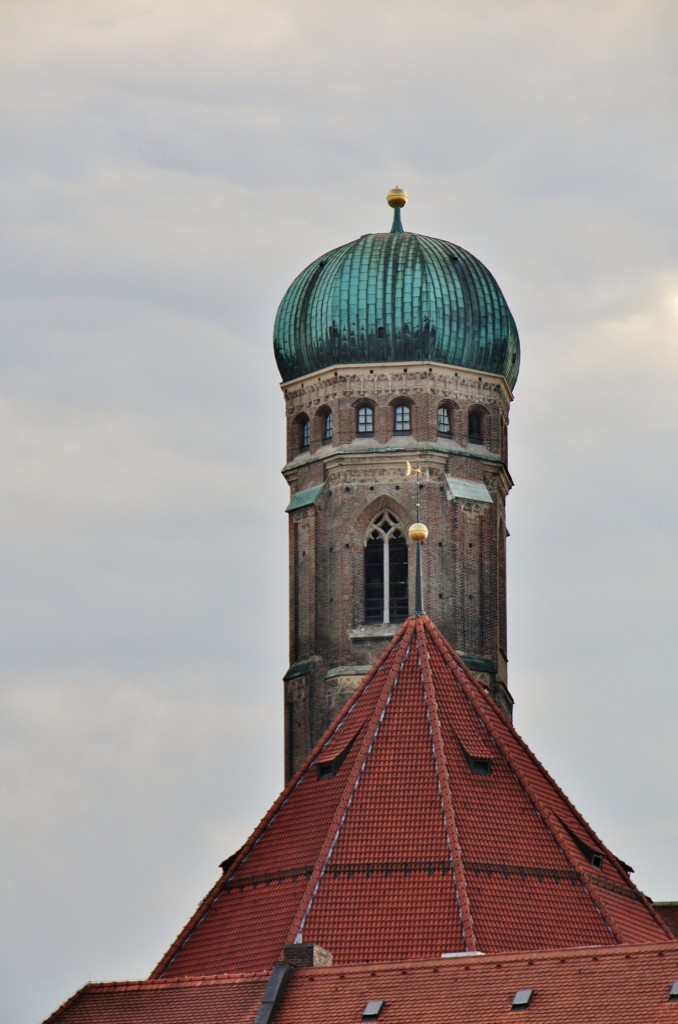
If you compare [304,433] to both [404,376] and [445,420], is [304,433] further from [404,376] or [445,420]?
[445,420]

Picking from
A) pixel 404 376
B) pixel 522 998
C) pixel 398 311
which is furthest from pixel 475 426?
pixel 522 998

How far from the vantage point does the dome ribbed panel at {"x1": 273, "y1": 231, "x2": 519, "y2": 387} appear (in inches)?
3386

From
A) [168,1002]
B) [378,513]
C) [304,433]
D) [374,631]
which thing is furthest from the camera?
[304,433]

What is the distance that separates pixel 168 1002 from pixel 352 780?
751 cm

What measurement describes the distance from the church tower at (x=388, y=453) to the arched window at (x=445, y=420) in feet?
0.11

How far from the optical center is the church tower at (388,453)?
83.9 metres

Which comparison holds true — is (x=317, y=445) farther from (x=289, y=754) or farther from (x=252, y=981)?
(x=252, y=981)

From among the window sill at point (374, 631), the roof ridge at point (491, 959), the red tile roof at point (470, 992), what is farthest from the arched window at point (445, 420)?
the roof ridge at point (491, 959)

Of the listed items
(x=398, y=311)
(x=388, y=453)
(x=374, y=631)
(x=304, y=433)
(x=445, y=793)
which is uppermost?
(x=398, y=311)

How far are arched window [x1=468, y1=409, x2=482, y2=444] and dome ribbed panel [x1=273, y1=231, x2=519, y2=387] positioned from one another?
1129 millimetres

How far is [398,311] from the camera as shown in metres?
85.9

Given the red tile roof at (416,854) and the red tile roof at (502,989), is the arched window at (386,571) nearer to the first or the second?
the red tile roof at (416,854)

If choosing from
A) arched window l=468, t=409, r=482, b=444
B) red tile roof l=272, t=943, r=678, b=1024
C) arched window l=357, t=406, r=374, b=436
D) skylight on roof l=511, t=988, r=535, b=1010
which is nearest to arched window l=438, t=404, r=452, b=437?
arched window l=468, t=409, r=482, b=444

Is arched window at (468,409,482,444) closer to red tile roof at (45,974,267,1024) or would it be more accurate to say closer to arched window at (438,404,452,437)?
arched window at (438,404,452,437)
